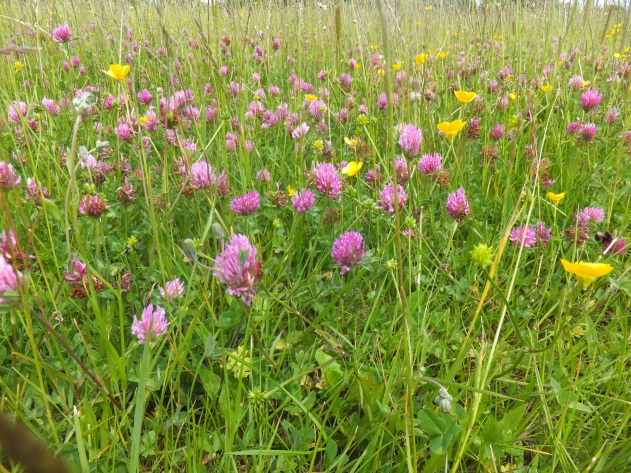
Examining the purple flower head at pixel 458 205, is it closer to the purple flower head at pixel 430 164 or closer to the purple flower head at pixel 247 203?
the purple flower head at pixel 430 164

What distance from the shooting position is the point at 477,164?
6.47 ft

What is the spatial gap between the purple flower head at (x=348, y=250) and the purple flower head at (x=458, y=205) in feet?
1.21

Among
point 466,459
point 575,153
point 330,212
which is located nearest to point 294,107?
point 330,212

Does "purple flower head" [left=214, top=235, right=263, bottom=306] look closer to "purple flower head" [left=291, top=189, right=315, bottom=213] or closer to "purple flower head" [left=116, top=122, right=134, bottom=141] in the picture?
"purple flower head" [left=291, top=189, right=315, bottom=213]

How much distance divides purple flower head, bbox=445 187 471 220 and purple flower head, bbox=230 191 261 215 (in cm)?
57

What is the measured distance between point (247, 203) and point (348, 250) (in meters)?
0.32

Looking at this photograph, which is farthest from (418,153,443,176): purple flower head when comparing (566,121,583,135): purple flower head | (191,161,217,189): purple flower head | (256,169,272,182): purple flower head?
(566,121,583,135): purple flower head

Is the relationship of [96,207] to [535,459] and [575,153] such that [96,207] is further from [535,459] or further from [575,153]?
[575,153]

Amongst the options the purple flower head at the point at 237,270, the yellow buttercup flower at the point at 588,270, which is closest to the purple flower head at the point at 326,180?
the purple flower head at the point at 237,270

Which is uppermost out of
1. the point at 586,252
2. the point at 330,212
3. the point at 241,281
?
the point at 241,281

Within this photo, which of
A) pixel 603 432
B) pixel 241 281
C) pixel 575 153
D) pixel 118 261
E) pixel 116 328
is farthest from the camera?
pixel 575 153

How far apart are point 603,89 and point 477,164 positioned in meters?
1.29

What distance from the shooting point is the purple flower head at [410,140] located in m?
1.26

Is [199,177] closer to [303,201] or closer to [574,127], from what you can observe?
[303,201]
